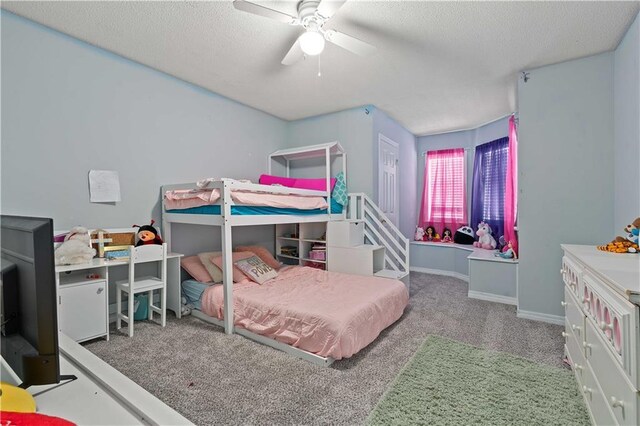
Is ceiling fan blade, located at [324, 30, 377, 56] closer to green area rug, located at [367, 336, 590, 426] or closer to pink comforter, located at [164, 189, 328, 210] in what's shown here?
pink comforter, located at [164, 189, 328, 210]

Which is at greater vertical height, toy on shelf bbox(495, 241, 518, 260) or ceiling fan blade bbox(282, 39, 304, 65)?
ceiling fan blade bbox(282, 39, 304, 65)

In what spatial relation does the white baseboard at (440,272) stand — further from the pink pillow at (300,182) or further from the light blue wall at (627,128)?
the pink pillow at (300,182)

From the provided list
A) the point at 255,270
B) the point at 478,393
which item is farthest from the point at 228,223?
the point at 478,393

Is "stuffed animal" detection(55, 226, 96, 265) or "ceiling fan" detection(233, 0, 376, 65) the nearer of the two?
"ceiling fan" detection(233, 0, 376, 65)

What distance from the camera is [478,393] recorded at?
177 cm

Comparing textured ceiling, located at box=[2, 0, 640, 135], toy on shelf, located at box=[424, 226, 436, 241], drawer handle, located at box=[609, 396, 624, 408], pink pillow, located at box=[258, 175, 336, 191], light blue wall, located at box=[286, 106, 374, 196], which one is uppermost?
textured ceiling, located at box=[2, 0, 640, 135]

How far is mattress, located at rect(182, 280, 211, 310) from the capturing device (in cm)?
299

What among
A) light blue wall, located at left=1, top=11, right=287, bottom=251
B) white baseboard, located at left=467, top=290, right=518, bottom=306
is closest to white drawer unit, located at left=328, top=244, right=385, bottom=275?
white baseboard, located at left=467, top=290, right=518, bottom=306

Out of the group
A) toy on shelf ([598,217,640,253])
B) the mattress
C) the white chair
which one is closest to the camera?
toy on shelf ([598,217,640,253])

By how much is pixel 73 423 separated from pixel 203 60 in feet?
9.88

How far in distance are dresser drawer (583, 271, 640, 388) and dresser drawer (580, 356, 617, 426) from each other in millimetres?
245

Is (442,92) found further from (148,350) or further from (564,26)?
(148,350)

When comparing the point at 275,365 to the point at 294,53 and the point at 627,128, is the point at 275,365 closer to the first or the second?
the point at 294,53

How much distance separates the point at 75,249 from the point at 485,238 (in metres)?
4.97
